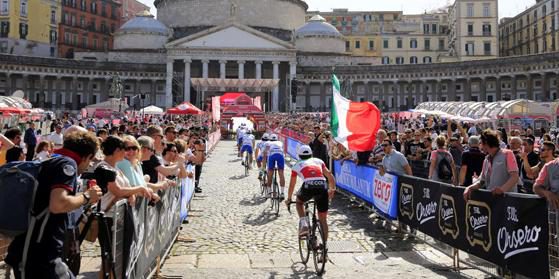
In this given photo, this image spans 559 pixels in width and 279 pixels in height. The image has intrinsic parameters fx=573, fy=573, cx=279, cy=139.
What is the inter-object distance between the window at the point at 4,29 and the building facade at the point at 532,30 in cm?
7778

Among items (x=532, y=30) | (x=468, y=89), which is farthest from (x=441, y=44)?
(x=468, y=89)

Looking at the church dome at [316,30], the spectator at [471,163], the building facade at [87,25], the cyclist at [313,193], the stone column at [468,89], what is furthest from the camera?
the church dome at [316,30]

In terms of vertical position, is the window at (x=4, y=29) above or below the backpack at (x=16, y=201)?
above

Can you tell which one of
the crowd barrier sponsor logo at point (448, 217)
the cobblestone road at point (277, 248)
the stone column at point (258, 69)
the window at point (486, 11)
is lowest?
the cobblestone road at point (277, 248)

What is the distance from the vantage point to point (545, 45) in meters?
84.9

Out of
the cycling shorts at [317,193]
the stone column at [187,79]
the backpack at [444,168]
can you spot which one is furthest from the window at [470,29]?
the cycling shorts at [317,193]

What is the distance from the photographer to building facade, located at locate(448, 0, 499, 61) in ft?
300

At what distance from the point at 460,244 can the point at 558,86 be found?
7010 cm

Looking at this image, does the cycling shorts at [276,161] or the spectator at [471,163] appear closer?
the spectator at [471,163]

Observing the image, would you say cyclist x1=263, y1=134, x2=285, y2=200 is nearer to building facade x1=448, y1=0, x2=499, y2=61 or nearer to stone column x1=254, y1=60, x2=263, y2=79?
stone column x1=254, y1=60, x2=263, y2=79

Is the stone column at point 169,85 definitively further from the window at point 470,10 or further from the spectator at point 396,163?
the spectator at point 396,163

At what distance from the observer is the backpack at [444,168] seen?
12.7 m

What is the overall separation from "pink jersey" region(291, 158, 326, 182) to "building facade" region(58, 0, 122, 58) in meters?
89.5

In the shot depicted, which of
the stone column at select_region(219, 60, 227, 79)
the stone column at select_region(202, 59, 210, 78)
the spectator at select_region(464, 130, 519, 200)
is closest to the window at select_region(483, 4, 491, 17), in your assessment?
the stone column at select_region(219, 60, 227, 79)
